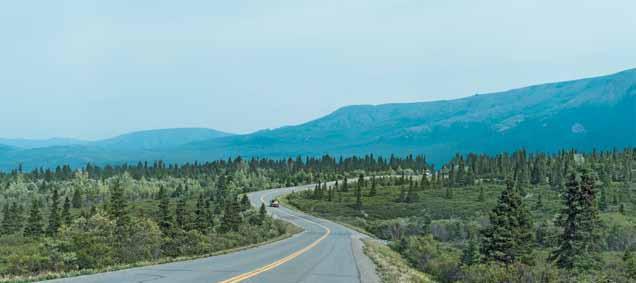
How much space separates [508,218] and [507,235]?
132cm

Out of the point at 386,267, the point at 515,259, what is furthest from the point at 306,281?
the point at 515,259

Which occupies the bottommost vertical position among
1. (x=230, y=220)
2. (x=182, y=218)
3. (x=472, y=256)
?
(x=472, y=256)

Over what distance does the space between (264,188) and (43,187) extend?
5741 centimetres

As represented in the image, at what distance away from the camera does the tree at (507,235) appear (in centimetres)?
4210

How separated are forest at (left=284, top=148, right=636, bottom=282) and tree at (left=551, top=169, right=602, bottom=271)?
7 cm

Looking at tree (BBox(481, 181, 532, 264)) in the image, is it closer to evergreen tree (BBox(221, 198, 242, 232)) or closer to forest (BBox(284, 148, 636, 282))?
forest (BBox(284, 148, 636, 282))

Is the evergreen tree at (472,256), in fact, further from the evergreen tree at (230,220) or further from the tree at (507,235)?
the evergreen tree at (230,220)

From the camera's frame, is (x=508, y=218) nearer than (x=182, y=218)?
No

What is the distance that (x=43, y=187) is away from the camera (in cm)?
15375

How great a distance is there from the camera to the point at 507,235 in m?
42.4

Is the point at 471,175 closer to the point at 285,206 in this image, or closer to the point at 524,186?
the point at 524,186

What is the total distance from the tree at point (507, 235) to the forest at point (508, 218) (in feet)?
0.23

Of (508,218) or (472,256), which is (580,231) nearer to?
(508,218)

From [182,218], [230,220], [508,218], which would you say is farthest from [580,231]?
[182,218]
